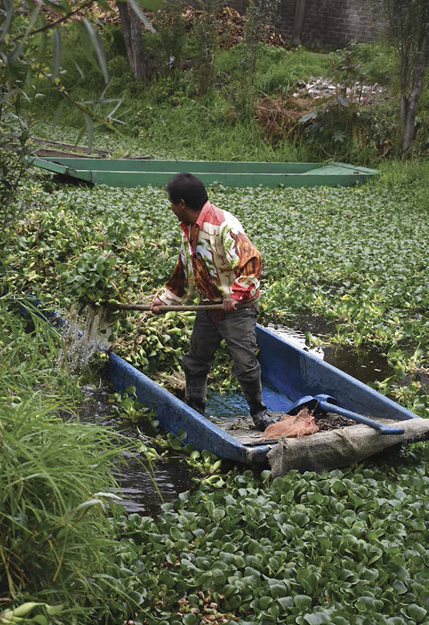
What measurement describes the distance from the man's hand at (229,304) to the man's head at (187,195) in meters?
0.50

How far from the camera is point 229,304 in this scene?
4285 millimetres

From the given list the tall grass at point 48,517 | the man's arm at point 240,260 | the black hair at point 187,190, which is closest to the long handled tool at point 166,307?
the man's arm at point 240,260

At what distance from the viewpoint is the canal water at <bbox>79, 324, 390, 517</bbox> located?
3924 millimetres

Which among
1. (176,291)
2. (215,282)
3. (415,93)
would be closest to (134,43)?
(415,93)

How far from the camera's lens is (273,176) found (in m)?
12.8

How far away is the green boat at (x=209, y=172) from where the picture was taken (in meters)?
11.5

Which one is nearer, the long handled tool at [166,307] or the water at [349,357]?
the long handled tool at [166,307]

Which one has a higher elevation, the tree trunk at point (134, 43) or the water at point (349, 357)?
the tree trunk at point (134, 43)

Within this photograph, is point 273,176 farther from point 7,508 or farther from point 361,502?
point 7,508

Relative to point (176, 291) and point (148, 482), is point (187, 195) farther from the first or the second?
point (148, 482)

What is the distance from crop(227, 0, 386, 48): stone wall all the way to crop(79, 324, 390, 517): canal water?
15.6 meters

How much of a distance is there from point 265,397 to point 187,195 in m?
1.78

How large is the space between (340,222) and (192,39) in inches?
444

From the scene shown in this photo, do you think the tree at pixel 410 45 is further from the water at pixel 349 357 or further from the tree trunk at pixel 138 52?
the water at pixel 349 357
